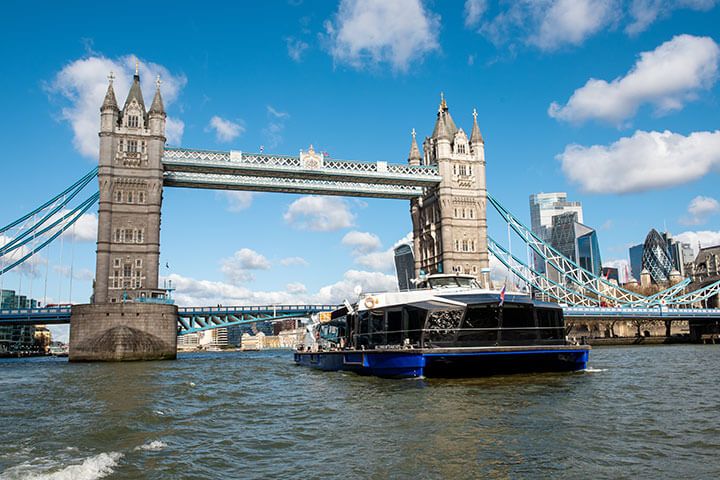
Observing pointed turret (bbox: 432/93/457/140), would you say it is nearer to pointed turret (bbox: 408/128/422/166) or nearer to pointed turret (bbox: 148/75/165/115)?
pointed turret (bbox: 408/128/422/166)

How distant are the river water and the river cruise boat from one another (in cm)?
118

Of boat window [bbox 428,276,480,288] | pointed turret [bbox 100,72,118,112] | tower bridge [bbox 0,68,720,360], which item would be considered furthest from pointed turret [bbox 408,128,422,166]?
boat window [bbox 428,276,480,288]

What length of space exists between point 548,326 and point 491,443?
1570cm

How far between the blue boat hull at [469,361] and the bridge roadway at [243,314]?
141 feet

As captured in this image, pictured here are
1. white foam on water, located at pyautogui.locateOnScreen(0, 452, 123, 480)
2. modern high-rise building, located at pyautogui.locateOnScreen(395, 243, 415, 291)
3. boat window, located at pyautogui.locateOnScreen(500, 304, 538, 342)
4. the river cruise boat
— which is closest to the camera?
white foam on water, located at pyautogui.locateOnScreen(0, 452, 123, 480)

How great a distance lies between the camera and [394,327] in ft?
87.7

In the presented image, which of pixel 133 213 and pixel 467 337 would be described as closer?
pixel 467 337

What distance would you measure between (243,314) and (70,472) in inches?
2444

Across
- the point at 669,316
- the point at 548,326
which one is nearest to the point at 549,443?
the point at 548,326

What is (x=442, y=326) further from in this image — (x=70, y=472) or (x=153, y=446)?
(x=70, y=472)

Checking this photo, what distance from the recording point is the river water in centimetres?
1010

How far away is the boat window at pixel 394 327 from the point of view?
2622 centimetres

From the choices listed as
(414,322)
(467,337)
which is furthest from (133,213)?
(467,337)

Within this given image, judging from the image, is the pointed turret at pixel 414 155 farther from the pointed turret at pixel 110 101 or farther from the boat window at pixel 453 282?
the boat window at pixel 453 282
